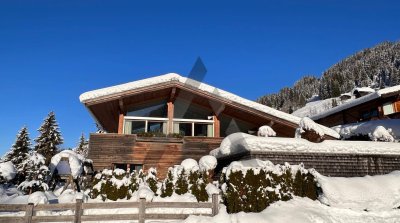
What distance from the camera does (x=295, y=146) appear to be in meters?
13.0

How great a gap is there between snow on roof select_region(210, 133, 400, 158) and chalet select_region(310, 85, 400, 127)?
15745mm

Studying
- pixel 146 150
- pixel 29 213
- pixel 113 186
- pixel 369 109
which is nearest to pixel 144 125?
pixel 146 150

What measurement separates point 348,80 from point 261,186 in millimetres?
118134

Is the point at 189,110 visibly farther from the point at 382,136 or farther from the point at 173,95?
the point at 382,136

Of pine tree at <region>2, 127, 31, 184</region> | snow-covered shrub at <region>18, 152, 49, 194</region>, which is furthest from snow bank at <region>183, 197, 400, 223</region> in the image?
pine tree at <region>2, 127, 31, 184</region>

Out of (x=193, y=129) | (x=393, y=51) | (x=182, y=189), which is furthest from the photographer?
(x=393, y=51)

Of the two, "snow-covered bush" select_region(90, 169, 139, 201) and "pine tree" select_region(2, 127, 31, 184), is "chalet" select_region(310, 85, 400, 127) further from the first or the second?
"pine tree" select_region(2, 127, 31, 184)

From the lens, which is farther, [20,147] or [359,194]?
[20,147]

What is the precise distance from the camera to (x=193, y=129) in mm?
18281

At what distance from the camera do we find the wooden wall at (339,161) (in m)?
12.8

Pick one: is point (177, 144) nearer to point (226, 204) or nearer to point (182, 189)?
point (182, 189)

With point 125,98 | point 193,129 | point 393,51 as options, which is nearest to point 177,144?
point 193,129

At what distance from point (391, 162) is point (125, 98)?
43.3 feet

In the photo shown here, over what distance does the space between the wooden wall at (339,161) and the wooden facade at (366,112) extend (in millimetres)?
15774
